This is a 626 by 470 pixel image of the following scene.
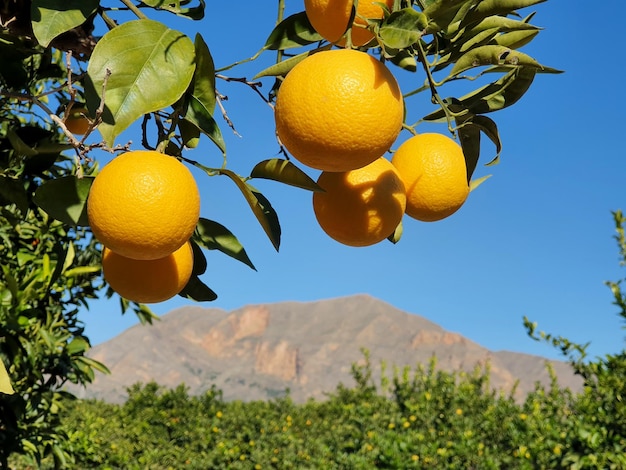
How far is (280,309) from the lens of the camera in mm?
55312

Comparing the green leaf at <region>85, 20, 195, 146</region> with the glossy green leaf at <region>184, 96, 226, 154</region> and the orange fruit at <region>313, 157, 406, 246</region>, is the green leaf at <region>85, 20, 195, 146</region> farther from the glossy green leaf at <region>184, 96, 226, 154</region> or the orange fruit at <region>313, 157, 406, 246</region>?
the orange fruit at <region>313, 157, 406, 246</region>

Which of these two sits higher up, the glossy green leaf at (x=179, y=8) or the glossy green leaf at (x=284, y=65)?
the glossy green leaf at (x=179, y=8)

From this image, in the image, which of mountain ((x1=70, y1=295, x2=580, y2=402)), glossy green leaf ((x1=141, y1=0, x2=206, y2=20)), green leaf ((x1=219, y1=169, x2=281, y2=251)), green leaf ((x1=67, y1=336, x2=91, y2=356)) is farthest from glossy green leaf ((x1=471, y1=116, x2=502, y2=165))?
mountain ((x1=70, y1=295, x2=580, y2=402))

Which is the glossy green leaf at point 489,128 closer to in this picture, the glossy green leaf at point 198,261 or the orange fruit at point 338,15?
the orange fruit at point 338,15

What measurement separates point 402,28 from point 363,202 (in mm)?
247

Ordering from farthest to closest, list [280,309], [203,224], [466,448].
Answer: [280,309] → [466,448] → [203,224]

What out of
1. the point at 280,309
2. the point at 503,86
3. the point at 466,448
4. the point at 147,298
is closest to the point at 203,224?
the point at 147,298

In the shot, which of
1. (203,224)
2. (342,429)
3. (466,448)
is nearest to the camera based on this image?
(203,224)

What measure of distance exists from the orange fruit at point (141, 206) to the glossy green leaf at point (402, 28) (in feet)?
0.96

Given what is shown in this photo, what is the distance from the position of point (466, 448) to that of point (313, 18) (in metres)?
3.52

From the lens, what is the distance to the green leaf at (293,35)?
2.60 feet

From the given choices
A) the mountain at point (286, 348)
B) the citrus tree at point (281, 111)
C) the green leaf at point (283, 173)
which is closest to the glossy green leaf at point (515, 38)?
the citrus tree at point (281, 111)

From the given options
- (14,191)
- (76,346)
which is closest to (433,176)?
(14,191)

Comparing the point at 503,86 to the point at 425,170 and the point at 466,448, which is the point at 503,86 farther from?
the point at 466,448
